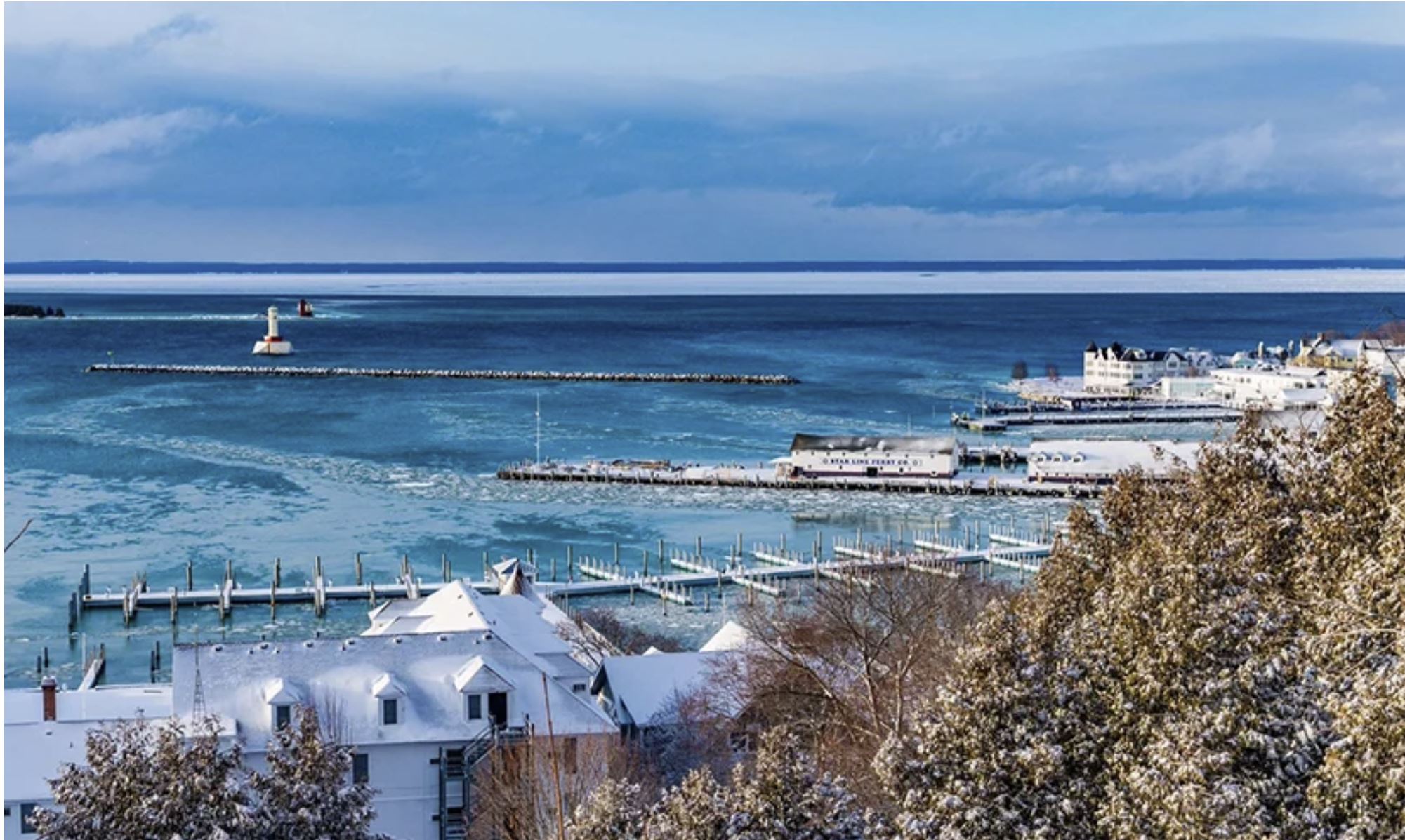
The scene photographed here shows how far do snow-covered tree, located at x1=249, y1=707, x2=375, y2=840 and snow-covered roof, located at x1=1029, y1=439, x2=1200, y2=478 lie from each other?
37.5m

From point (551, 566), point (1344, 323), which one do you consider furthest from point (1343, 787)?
point (1344, 323)

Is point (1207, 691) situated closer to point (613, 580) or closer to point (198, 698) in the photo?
point (198, 698)

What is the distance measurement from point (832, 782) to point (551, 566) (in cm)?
2619

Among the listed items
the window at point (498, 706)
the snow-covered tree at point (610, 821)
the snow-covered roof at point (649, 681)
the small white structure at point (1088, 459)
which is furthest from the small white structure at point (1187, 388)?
the snow-covered tree at point (610, 821)

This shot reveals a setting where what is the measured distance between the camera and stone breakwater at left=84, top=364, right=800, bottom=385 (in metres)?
85.6

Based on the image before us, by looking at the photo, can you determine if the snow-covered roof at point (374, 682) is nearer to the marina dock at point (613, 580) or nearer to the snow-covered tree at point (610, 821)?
the snow-covered tree at point (610, 821)

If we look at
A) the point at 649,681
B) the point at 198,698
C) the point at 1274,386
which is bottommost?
the point at 649,681

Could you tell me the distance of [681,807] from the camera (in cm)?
1073

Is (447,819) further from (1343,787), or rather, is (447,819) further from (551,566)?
(551,566)

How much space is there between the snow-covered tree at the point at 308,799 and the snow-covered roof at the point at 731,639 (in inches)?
391

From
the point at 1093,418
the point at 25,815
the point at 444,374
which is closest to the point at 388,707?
the point at 25,815

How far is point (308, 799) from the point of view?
12.2 m

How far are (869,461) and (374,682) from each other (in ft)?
107

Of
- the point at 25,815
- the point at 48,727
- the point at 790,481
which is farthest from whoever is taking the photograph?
the point at 790,481
